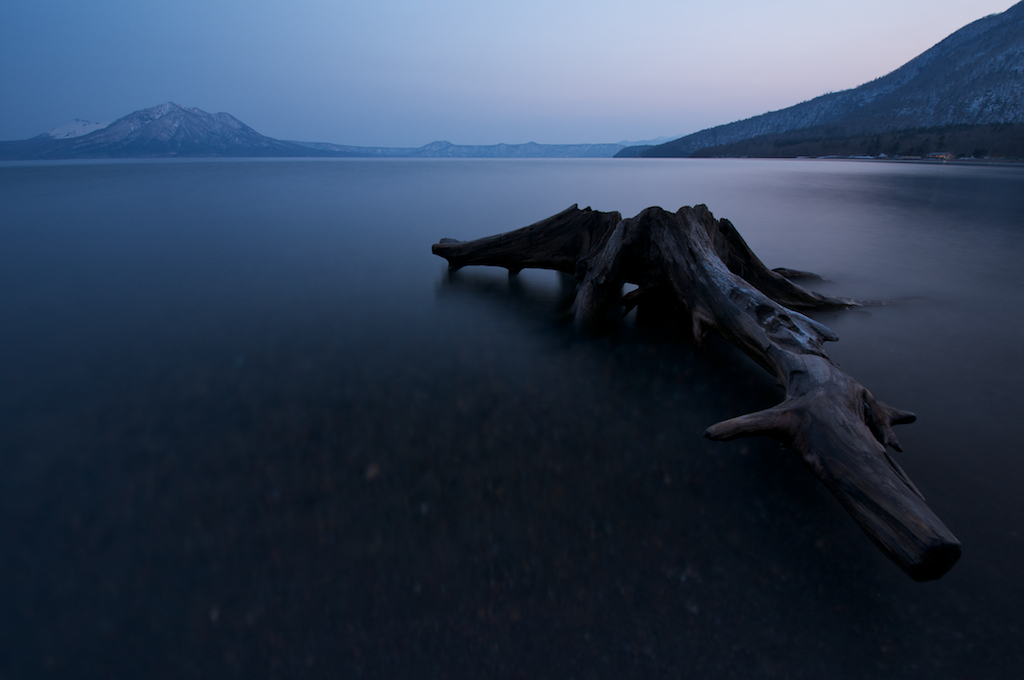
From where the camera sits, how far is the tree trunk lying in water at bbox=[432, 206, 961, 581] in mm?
1549

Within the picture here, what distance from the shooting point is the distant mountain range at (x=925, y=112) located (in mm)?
56644

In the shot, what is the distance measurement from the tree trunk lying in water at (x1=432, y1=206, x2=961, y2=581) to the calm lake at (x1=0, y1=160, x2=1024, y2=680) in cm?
25

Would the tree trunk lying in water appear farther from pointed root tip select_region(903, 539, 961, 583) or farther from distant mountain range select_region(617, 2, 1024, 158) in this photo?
distant mountain range select_region(617, 2, 1024, 158)

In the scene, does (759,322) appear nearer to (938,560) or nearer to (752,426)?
(752,426)

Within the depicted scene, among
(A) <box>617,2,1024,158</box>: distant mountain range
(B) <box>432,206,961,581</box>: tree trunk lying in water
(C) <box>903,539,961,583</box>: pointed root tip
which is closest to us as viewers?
(C) <box>903,539,961,583</box>: pointed root tip

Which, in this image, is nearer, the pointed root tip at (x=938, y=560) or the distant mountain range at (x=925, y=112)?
the pointed root tip at (x=938, y=560)

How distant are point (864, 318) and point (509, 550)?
412cm

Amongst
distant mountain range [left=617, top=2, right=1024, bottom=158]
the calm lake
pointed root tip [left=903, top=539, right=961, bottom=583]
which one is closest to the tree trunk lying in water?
pointed root tip [left=903, top=539, right=961, bottom=583]

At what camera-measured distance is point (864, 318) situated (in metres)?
4.22

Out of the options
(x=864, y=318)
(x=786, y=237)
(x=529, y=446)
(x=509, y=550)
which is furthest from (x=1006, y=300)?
(x=509, y=550)

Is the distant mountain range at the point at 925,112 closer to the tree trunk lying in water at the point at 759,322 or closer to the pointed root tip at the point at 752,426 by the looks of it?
the tree trunk lying in water at the point at 759,322

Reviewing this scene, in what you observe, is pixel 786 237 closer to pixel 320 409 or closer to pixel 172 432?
pixel 320 409

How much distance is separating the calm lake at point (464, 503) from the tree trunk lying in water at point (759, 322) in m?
0.25

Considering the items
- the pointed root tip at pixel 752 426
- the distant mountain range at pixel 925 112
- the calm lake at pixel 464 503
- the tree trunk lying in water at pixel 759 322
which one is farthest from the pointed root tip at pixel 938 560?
the distant mountain range at pixel 925 112
